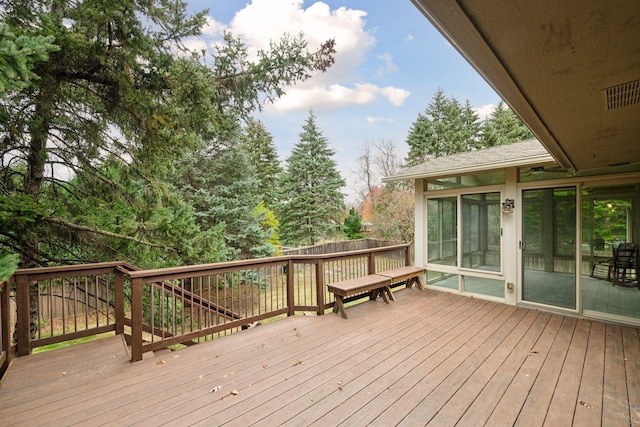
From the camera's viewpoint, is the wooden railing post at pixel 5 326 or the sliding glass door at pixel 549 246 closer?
the wooden railing post at pixel 5 326

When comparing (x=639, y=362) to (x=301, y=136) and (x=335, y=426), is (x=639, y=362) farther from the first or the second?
(x=301, y=136)

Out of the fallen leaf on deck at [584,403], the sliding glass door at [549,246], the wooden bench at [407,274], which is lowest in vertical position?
the fallen leaf on deck at [584,403]

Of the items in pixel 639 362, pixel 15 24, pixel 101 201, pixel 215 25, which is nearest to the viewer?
pixel 639 362

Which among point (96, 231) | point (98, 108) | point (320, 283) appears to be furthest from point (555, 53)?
point (98, 108)

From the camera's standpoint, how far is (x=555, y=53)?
134 cm

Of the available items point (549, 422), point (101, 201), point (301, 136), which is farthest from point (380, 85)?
point (549, 422)

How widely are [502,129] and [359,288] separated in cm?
1873

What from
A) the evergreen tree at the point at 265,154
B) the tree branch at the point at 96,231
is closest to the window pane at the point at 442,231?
the tree branch at the point at 96,231

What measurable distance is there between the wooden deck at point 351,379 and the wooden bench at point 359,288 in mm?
492

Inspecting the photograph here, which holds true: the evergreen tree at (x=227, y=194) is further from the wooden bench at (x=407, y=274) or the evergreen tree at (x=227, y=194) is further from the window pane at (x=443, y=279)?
the window pane at (x=443, y=279)

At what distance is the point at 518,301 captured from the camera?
4766 mm

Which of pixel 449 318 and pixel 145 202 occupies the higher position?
pixel 145 202

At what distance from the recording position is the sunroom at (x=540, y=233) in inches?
166

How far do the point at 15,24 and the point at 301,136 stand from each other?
44.5ft
